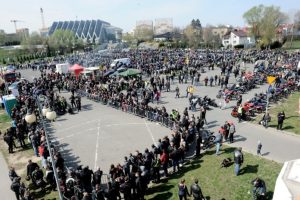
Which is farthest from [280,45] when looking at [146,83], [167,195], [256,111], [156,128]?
[167,195]

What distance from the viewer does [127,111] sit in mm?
26484

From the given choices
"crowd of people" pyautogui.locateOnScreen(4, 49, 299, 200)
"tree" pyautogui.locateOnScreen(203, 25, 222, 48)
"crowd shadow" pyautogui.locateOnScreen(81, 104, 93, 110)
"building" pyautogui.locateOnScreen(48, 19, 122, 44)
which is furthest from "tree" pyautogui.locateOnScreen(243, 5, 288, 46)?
"building" pyautogui.locateOnScreen(48, 19, 122, 44)

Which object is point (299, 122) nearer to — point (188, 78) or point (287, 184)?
point (287, 184)

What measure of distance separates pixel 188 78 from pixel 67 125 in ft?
66.5

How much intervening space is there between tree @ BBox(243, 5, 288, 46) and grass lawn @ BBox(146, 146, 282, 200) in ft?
238

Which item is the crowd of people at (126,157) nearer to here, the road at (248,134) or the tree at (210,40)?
the road at (248,134)

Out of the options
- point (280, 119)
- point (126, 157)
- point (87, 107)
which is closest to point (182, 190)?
point (126, 157)

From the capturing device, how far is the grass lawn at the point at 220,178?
42.4 ft

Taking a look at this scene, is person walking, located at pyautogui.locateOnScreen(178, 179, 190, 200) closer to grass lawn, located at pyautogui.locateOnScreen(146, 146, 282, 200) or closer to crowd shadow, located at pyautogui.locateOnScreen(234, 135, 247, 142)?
grass lawn, located at pyautogui.locateOnScreen(146, 146, 282, 200)

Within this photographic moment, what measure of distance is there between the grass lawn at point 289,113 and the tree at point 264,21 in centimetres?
5781

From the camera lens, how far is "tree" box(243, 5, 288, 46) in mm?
81137

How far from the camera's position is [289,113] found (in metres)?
22.9

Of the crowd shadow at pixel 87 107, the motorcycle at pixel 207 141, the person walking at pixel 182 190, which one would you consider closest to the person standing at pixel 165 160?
the person walking at pixel 182 190

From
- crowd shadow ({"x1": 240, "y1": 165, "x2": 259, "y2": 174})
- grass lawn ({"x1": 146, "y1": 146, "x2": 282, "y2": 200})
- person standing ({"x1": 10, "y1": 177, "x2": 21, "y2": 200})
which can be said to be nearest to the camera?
grass lawn ({"x1": 146, "y1": 146, "x2": 282, "y2": 200})
